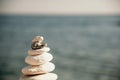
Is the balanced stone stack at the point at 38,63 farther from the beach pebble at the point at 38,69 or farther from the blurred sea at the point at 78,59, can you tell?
the blurred sea at the point at 78,59

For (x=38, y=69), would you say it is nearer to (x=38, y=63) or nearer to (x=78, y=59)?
(x=38, y=63)

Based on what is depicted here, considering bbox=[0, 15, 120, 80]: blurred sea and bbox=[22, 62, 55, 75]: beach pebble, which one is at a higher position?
bbox=[22, 62, 55, 75]: beach pebble

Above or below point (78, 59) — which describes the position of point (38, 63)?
above

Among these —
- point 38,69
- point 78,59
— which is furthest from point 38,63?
point 78,59

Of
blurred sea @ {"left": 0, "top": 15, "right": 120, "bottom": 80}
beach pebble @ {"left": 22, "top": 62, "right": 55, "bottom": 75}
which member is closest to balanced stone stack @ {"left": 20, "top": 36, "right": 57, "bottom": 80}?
beach pebble @ {"left": 22, "top": 62, "right": 55, "bottom": 75}

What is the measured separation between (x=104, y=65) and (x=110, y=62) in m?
0.21

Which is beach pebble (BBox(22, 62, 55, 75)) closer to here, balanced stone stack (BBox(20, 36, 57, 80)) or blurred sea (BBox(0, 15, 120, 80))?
balanced stone stack (BBox(20, 36, 57, 80))

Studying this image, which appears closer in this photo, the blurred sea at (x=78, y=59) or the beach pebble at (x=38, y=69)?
the beach pebble at (x=38, y=69)

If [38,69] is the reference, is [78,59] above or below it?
below

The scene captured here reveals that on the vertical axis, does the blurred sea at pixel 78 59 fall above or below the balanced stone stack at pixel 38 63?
below

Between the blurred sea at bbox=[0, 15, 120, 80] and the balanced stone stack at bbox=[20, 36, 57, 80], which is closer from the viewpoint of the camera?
the balanced stone stack at bbox=[20, 36, 57, 80]

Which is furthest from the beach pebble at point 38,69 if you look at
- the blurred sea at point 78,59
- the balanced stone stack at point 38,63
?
the blurred sea at point 78,59

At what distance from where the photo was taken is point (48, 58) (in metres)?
1.60

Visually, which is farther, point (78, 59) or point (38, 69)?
point (78, 59)
